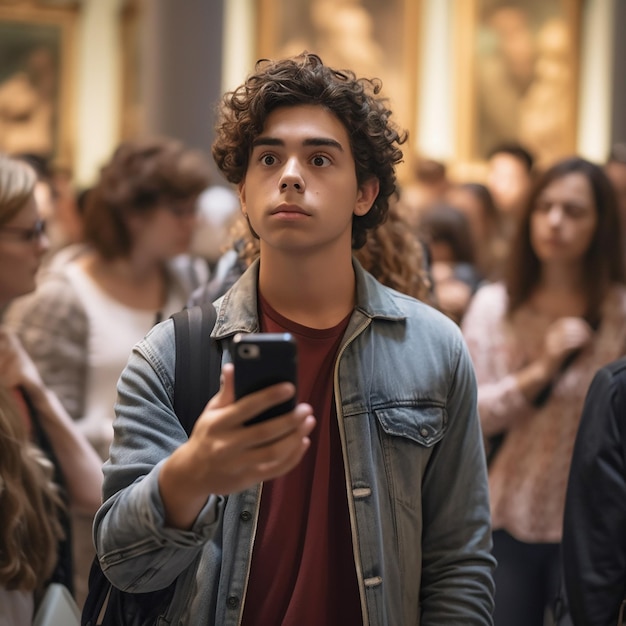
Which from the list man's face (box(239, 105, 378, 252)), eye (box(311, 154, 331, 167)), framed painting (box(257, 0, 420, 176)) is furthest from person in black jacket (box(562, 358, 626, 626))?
framed painting (box(257, 0, 420, 176))

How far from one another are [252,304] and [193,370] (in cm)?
22

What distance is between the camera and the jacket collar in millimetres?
2516

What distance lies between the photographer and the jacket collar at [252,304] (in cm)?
252

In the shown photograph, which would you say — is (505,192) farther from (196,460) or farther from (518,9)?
(196,460)

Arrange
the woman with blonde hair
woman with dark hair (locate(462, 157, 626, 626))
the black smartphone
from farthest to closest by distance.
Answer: woman with dark hair (locate(462, 157, 626, 626)) < the woman with blonde hair < the black smartphone

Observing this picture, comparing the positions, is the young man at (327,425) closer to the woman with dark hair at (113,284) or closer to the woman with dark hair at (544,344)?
the woman with dark hair at (544,344)

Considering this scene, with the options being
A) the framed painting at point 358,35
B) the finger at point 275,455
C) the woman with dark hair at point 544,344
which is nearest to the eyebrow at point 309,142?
the finger at point 275,455

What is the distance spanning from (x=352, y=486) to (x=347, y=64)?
37.2 feet

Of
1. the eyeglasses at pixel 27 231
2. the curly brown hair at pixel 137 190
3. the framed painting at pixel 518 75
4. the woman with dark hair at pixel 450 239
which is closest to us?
the eyeglasses at pixel 27 231

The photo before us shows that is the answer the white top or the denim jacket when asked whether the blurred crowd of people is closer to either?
the white top

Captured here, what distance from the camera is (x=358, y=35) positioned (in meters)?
13.4

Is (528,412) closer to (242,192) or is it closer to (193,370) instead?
(242,192)

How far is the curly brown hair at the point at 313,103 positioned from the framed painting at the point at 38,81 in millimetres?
13290

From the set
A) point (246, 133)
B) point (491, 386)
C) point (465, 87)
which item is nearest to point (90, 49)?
point (465, 87)
